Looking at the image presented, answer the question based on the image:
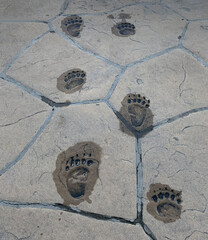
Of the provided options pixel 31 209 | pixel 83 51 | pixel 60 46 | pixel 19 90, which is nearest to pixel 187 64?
pixel 83 51

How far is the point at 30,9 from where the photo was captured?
11.2 ft

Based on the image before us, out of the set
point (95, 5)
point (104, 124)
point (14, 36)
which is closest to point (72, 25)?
point (95, 5)

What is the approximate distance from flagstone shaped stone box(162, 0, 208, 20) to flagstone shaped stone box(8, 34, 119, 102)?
4.96 feet

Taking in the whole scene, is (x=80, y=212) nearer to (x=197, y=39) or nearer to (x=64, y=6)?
(x=197, y=39)

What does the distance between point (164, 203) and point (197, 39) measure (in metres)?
2.07

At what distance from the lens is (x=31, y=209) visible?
1.73 meters

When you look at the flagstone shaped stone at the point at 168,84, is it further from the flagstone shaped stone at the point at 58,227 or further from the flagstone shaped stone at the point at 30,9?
the flagstone shaped stone at the point at 30,9

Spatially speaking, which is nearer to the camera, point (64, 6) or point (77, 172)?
point (77, 172)

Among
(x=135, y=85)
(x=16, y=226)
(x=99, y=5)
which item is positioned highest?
(x=99, y=5)

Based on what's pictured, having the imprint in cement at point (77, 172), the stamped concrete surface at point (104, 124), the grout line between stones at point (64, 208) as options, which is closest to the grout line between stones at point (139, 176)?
the stamped concrete surface at point (104, 124)

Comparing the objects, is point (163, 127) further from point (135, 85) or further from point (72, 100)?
point (72, 100)

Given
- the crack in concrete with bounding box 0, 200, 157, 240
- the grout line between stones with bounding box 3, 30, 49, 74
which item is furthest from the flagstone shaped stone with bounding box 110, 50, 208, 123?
the grout line between stones with bounding box 3, 30, 49, 74

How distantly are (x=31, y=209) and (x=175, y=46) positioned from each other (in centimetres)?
227

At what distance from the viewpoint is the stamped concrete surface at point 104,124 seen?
170 centimetres
